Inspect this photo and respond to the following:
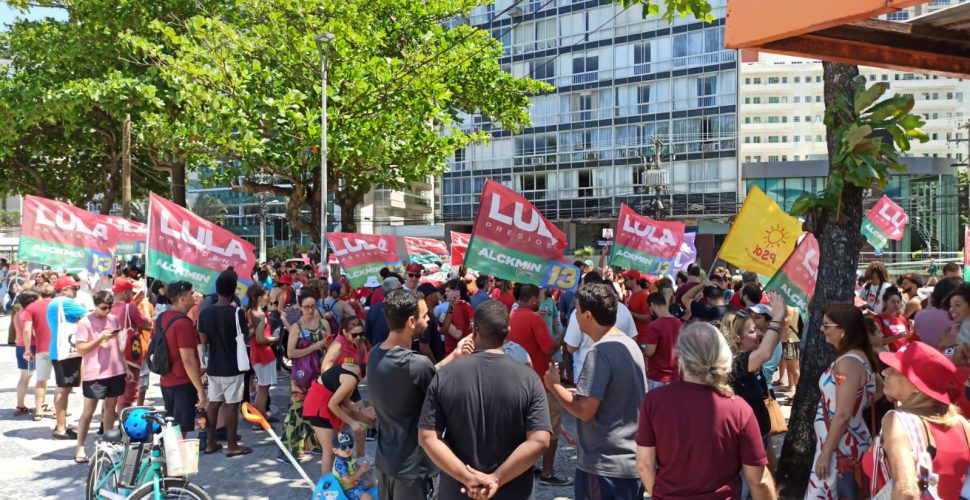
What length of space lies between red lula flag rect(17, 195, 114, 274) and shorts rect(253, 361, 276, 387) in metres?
2.82

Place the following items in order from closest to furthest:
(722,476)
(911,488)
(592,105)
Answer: (911,488) → (722,476) → (592,105)

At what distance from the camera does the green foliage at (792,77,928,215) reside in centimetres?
545

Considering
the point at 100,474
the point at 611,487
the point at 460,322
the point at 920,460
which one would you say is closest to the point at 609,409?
the point at 611,487

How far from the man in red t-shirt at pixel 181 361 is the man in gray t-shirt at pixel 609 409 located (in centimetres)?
407

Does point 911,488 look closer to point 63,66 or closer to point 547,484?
point 547,484

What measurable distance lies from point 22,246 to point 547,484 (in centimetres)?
680

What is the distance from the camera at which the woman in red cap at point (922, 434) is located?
124 inches

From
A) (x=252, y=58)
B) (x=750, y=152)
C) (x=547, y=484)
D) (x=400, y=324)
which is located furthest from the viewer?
(x=750, y=152)

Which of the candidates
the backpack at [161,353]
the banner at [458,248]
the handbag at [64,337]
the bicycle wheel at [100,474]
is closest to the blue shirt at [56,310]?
the handbag at [64,337]

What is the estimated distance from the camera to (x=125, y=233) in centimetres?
1332

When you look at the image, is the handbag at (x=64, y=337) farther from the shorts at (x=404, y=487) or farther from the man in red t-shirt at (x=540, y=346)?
the shorts at (x=404, y=487)

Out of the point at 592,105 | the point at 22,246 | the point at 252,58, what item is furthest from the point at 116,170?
the point at 592,105

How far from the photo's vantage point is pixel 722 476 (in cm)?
332

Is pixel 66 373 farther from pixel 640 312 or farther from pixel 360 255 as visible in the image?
pixel 640 312
